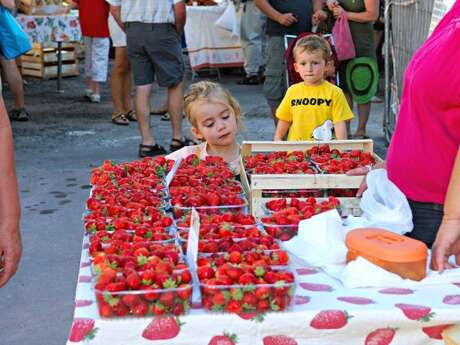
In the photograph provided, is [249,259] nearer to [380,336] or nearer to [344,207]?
[380,336]

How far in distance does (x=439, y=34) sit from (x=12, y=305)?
9.51 ft

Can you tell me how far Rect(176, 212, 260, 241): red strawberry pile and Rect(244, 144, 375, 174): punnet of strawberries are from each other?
69cm

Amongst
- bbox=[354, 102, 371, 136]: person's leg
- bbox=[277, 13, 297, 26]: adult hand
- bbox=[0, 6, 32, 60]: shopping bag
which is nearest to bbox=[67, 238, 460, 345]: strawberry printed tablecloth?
bbox=[277, 13, 297, 26]: adult hand

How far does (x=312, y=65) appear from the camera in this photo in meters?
5.32

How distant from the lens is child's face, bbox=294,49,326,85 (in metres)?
5.31

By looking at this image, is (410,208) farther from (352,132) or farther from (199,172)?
(352,132)

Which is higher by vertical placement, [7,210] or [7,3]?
[7,3]

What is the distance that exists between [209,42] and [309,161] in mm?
9485

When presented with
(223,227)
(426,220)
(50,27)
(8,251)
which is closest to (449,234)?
(426,220)

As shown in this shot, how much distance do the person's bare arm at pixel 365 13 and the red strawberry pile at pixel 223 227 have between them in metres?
4.84

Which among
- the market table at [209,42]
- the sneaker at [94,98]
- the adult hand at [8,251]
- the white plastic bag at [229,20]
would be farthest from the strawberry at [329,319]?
the market table at [209,42]

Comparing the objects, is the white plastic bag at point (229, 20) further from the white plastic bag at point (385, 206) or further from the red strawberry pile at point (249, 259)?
the red strawberry pile at point (249, 259)

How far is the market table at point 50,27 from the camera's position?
11.1m

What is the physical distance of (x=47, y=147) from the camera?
8.49 metres
